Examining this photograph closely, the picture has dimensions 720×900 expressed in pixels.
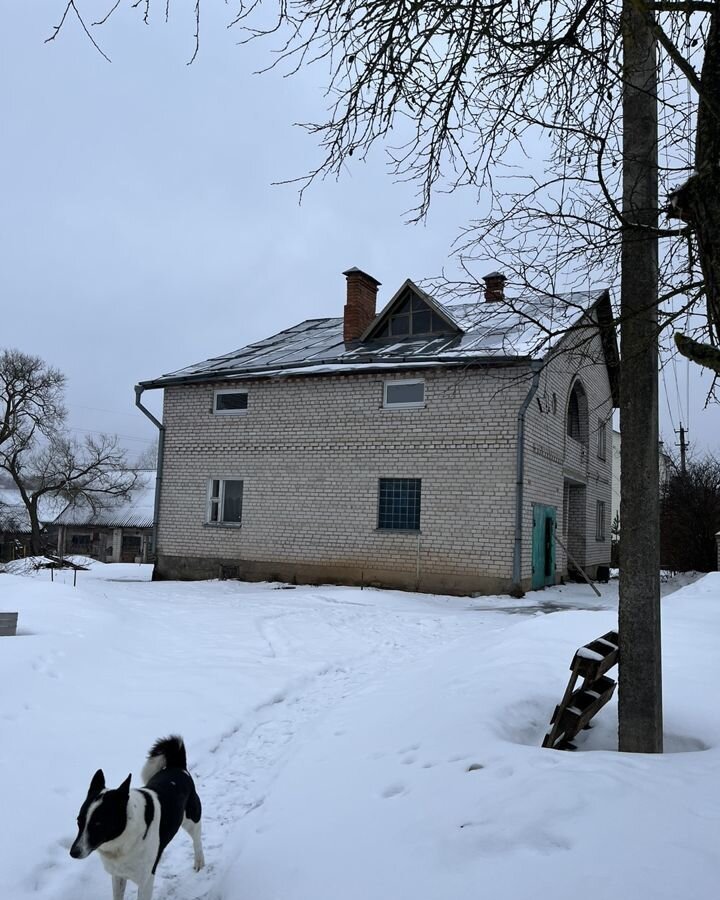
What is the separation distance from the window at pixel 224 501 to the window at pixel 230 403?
182 cm

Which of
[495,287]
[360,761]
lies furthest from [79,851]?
[495,287]

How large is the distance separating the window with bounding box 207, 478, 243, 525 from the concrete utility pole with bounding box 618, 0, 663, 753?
595 inches

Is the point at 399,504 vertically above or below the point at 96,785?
above

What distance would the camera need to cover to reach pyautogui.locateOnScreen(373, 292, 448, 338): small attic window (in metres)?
18.0

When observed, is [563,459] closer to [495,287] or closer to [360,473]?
[360,473]

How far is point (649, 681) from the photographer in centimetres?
430

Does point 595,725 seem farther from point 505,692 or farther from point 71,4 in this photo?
point 71,4

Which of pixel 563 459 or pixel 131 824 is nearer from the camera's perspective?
pixel 131 824

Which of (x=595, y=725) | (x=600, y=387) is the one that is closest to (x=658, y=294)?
(x=595, y=725)

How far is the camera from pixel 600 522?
23.1 m

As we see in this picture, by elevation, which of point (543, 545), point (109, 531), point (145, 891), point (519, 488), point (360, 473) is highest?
point (360, 473)

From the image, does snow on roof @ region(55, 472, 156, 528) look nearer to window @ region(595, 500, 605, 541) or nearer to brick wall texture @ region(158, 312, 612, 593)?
brick wall texture @ region(158, 312, 612, 593)

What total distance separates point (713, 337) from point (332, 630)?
7.88 meters

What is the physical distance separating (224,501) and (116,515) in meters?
25.4
